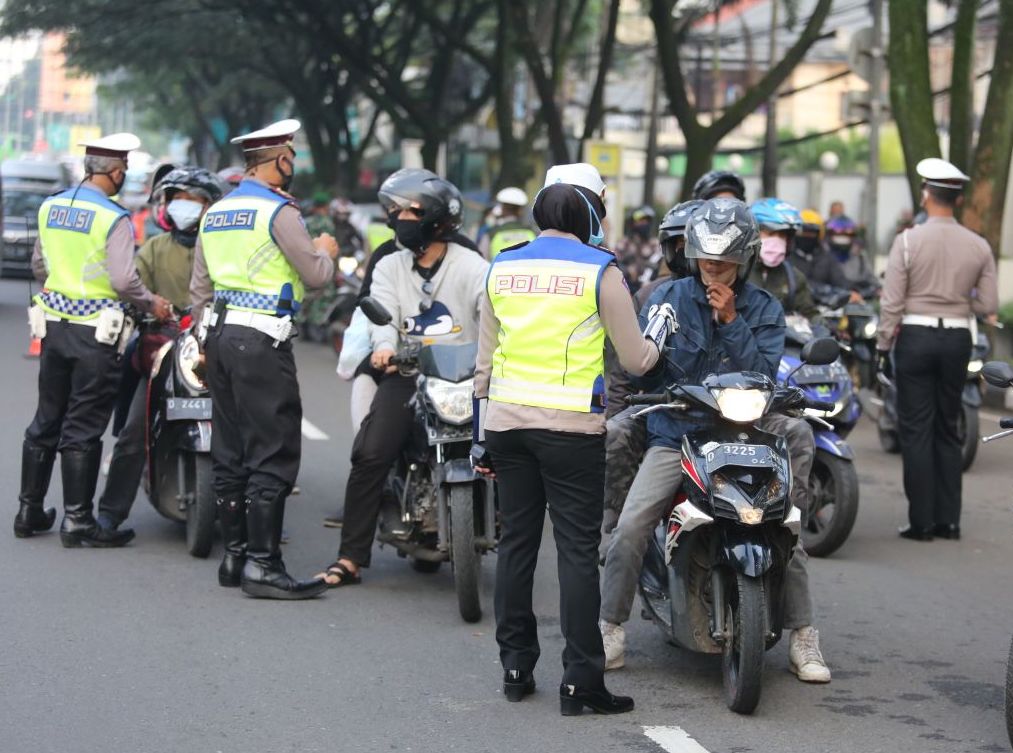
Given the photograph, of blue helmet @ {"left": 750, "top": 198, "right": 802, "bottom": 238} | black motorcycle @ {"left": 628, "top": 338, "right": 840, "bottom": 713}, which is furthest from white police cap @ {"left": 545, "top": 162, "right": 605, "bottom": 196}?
blue helmet @ {"left": 750, "top": 198, "right": 802, "bottom": 238}

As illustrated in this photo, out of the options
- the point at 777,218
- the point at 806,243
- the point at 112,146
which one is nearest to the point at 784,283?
the point at 777,218

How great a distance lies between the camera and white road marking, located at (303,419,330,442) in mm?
12633

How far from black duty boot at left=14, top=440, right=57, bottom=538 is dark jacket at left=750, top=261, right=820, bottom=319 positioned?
3811mm

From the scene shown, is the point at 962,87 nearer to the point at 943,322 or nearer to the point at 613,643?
the point at 943,322

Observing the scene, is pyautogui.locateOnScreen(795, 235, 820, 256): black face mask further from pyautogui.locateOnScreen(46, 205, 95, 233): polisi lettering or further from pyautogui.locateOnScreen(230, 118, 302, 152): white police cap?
pyautogui.locateOnScreen(46, 205, 95, 233): polisi lettering

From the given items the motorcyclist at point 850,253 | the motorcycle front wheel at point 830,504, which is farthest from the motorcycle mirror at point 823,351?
the motorcyclist at point 850,253

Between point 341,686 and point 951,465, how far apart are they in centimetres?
451

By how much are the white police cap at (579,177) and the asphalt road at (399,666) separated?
182cm

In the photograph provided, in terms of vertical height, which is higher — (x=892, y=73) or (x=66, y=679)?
(x=892, y=73)

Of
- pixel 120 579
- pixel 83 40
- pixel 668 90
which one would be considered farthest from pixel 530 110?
pixel 120 579

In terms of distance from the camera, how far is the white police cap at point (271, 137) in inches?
292

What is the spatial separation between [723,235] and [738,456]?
34.4 inches

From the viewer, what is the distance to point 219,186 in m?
9.04

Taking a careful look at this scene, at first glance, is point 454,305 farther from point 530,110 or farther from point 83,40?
point 530,110
